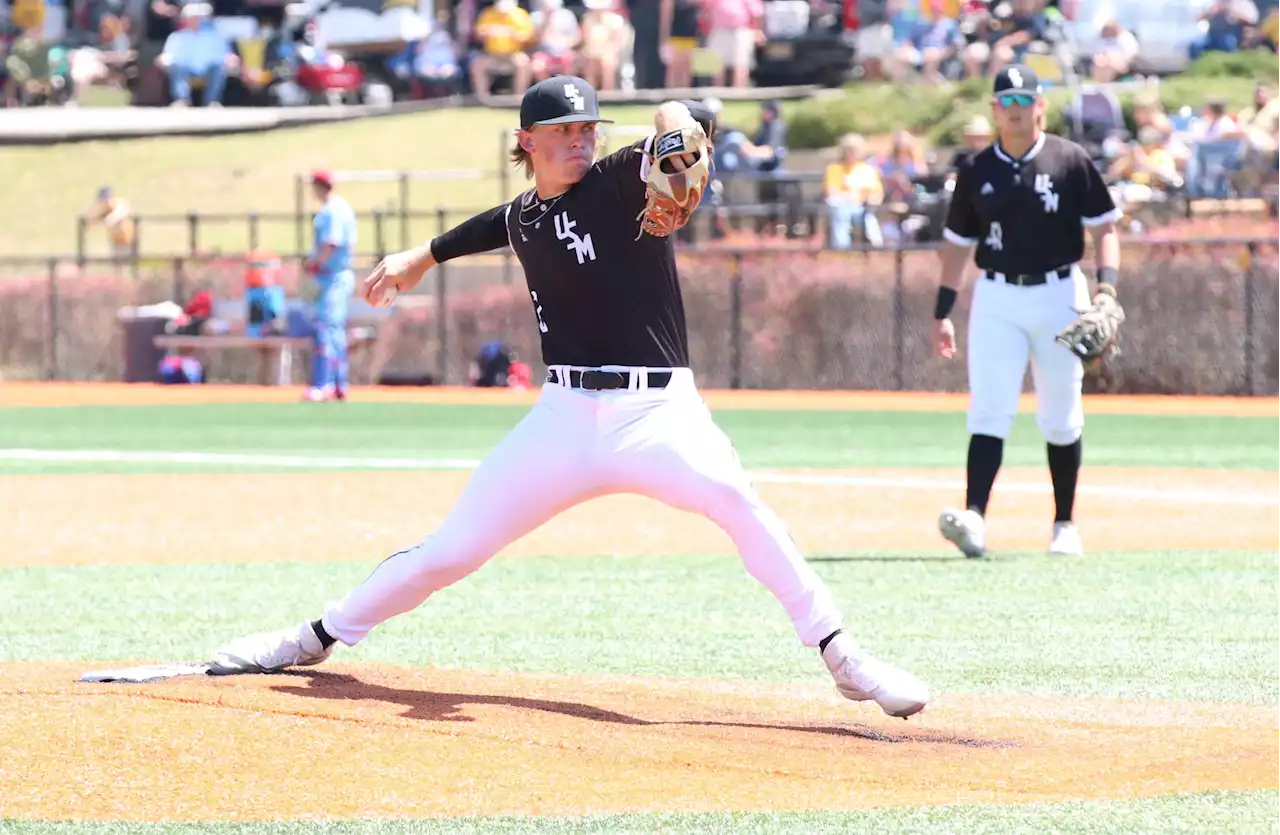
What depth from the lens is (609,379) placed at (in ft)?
19.9

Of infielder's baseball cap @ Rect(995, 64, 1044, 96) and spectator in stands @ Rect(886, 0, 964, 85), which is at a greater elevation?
spectator in stands @ Rect(886, 0, 964, 85)

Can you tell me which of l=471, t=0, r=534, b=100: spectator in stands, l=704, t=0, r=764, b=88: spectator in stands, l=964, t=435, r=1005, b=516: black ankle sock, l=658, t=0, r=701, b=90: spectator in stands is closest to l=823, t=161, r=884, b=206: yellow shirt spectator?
l=704, t=0, r=764, b=88: spectator in stands

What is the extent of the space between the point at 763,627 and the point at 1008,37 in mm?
22125

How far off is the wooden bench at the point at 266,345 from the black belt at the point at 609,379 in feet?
65.6

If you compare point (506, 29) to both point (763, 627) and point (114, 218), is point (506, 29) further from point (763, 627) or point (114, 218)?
point (763, 627)

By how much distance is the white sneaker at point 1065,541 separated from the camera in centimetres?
1039

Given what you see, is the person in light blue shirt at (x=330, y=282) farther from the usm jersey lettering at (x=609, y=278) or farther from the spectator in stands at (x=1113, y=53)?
the usm jersey lettering at (x=609, y=278)

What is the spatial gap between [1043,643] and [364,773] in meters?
3.19

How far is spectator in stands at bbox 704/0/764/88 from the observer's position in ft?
108

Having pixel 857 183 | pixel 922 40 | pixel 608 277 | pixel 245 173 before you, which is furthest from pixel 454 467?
pixel 245 173

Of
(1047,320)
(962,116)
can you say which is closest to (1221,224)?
(962,116)

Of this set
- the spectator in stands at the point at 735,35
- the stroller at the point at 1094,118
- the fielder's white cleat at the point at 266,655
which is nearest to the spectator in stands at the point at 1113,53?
the stroller at the point at 1094,118

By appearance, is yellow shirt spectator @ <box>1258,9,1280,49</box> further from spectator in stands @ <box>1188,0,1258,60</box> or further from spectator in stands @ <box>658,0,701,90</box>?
spectator in stands @ <box>658,0,701,90</box>

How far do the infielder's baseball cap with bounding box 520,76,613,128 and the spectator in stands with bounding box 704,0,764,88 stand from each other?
88.4 feet
